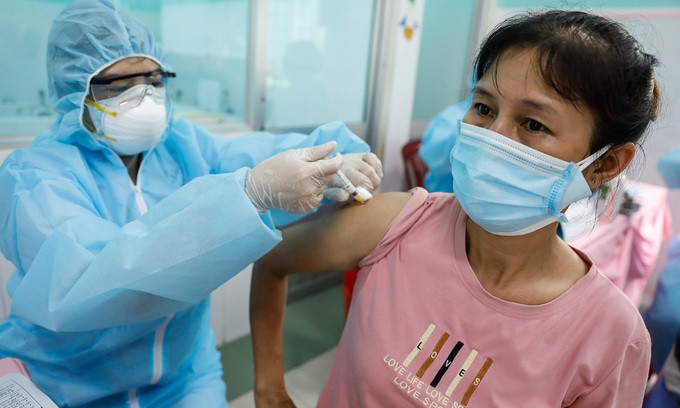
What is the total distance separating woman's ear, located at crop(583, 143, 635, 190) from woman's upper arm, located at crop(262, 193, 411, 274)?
371 mm

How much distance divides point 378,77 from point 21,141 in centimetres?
192

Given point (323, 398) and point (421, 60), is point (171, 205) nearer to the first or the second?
point (323, 398)

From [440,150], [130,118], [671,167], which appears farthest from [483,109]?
[671,167]

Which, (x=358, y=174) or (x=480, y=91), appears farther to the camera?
(x=358, y=174)

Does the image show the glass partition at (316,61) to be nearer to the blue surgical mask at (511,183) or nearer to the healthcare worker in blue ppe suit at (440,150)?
the healthcare worker in blue ppe suit at (440,150)

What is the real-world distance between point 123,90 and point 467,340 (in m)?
1.02

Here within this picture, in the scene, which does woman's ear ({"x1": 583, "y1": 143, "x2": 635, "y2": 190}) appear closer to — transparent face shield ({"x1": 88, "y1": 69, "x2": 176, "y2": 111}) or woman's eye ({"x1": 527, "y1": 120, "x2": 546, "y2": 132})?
woman's eye ({"x1": 527, "y1": 120, "x2": 546, "y2": 132})

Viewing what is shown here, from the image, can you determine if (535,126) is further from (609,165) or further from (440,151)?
(440,151)

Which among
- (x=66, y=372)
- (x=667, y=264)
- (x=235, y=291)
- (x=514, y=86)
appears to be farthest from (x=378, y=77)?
(x=66, y=372)

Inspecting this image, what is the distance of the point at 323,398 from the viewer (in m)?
1.06

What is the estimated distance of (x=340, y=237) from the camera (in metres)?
1.02

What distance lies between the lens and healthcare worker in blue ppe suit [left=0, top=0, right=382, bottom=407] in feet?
2.66

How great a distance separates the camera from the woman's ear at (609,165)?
0.86m

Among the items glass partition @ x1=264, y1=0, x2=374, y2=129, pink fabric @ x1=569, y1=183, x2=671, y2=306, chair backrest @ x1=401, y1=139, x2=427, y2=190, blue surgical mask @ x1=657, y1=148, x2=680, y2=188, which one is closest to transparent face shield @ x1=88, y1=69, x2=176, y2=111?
glass partition @ x1=264, y1=0, x2=374, y2=129
